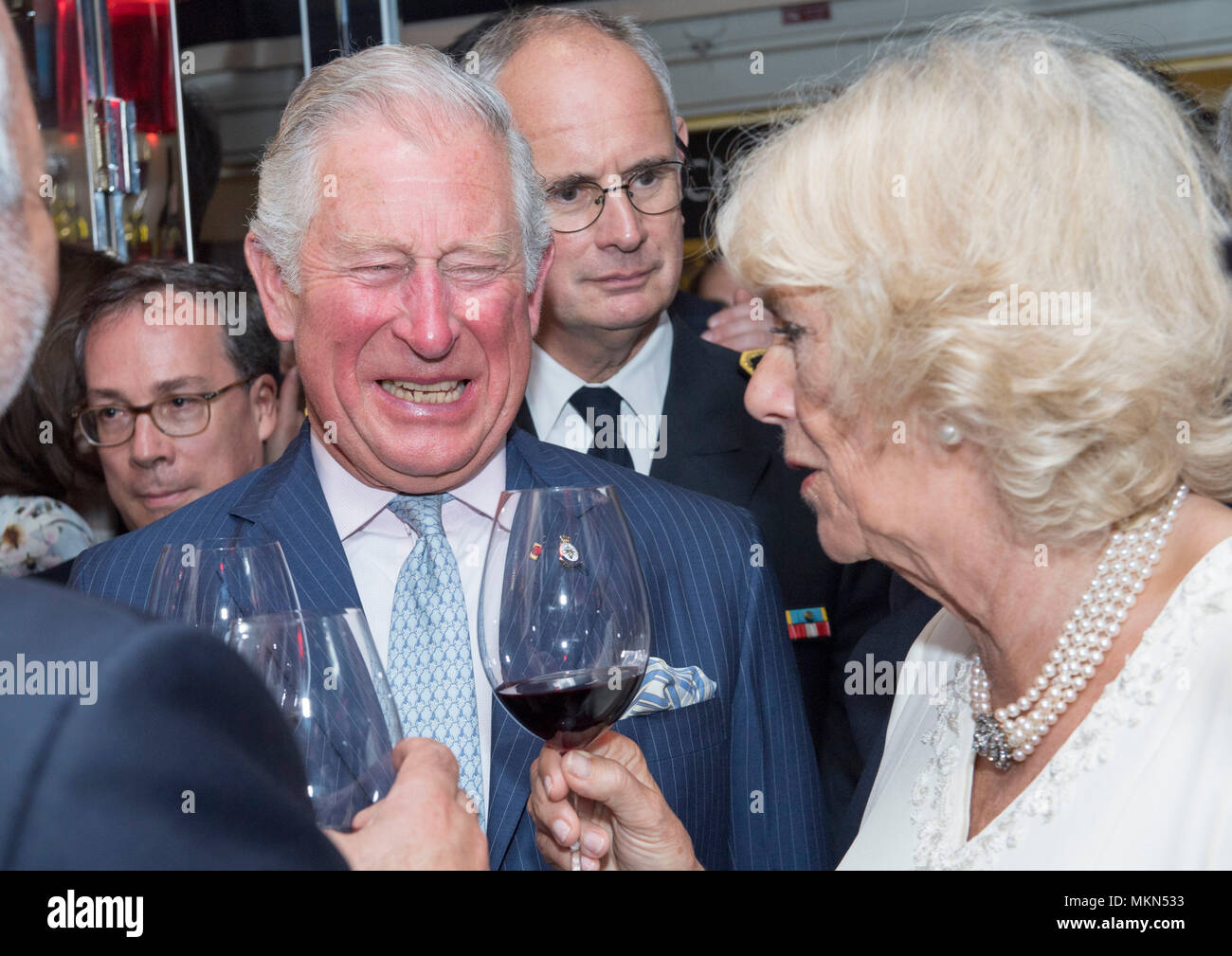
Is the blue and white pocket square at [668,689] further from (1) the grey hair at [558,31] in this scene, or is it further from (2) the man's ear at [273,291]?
(1) the grey hair at [558,31]

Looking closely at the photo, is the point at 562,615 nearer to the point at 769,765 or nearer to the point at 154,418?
the point at 769,765

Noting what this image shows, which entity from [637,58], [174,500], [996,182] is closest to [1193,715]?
[996,182]

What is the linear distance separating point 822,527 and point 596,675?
0.44 m

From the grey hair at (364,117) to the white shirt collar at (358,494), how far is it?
270mm

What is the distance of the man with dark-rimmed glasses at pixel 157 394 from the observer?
261 cm

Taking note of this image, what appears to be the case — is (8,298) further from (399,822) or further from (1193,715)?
(1193,715)

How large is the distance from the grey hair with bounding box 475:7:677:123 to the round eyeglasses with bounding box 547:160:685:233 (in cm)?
16

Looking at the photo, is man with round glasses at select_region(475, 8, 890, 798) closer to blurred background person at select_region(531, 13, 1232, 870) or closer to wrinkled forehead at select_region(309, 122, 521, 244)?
wrinkled forehead at select_region(309, 122, 521, 244)

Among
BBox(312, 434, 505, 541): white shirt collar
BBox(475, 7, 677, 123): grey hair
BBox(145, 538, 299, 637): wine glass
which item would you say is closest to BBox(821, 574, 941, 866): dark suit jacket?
BBox(312, 434, 505, 541): white shirt collar

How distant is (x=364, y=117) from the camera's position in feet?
5.78
